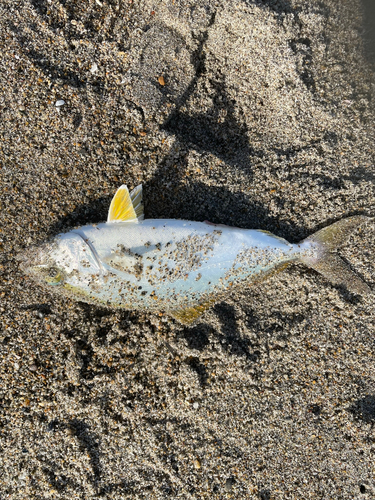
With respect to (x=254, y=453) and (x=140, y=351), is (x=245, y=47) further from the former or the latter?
(x=254, y=453)

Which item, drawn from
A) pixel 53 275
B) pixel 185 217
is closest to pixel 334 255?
pixel 185 217

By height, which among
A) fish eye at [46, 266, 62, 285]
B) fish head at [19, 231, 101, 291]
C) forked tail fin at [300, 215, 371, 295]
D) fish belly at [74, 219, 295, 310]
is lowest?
fish eye at [46, 266, 62, 285]

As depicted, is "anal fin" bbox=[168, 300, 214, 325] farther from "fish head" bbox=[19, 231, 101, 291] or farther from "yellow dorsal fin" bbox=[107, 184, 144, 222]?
"yellow dorsal fin" bbox=[107, 184, 144, 222]

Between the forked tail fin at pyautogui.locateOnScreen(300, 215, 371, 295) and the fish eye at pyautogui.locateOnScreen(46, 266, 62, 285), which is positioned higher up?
the forked tail fin at pyautogui.locateOnScreen(300, 215, 371, 295)

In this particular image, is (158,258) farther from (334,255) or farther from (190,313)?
(334,255)

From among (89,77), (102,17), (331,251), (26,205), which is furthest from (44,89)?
(331,251)

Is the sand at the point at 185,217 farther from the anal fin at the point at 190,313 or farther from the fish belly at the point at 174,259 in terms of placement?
the fish belly at the point at 174,259

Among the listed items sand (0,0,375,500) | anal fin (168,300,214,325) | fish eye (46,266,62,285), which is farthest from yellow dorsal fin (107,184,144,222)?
anal fin (168,300,214,325)
